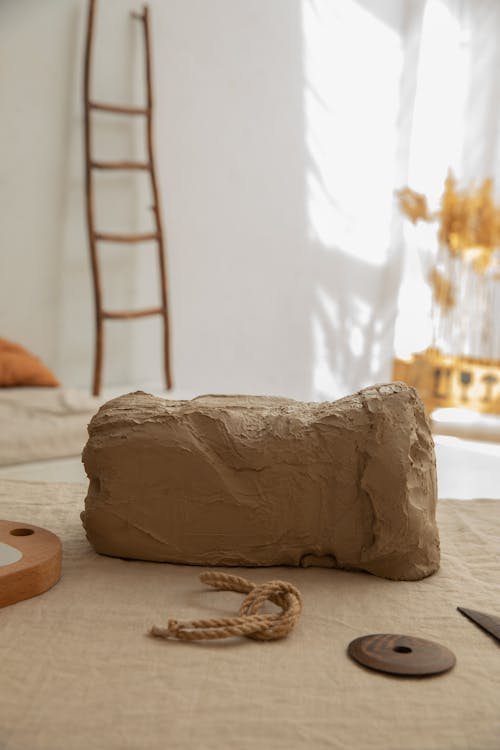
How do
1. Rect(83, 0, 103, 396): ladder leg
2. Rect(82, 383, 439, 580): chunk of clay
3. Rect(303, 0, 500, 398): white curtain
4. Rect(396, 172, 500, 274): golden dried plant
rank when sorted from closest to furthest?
Rect(82, 383, 439, 580): chunk of clay
Rect(83, 0, 103, 396): ladder leg
Rect(396, 172, 500, 274): golden dried plant
Rect(303, 0, 500, 398): white curtain

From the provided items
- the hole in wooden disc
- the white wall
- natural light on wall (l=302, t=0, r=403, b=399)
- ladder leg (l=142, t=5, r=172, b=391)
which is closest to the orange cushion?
the white wall

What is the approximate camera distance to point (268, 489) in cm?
118

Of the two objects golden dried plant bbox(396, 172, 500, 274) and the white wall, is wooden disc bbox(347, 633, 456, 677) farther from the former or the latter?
golden dried plant bbox(396, 172, 500, 274)

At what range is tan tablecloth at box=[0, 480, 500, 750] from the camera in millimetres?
798

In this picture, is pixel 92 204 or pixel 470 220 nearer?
pixel 92 204

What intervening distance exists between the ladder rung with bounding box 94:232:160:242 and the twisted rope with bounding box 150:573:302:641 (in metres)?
2.42

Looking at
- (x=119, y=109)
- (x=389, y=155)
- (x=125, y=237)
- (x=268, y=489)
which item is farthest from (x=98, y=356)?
(x=389, y=155)

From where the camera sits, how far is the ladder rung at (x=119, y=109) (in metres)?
3.30

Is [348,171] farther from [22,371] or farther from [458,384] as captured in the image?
[22,371]

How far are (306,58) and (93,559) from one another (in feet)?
11.6

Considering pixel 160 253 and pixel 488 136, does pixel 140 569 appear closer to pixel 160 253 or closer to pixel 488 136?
pixel 160 253

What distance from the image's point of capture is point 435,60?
4.77 meters

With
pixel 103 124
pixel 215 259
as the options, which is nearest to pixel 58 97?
pixel 103 124

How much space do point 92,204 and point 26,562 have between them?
2.40 m
